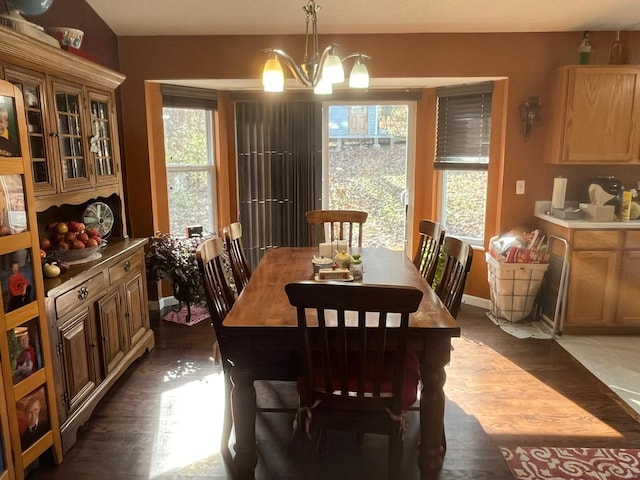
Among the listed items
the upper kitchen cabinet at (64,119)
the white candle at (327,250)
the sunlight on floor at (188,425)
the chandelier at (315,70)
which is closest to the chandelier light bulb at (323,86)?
the chandelier at (315,70)

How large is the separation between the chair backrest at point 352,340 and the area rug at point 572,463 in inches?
31.9

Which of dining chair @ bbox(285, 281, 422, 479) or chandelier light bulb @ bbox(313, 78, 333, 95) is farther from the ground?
chandelier light bulb @ bbox(313, 78, 333, 95)

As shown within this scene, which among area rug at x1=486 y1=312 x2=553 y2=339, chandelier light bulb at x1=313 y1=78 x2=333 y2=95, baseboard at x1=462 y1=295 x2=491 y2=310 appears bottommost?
area rug at x1=486 y1=312 x2=553 y2=339

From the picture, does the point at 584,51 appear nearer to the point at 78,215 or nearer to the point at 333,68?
the point at 333,68

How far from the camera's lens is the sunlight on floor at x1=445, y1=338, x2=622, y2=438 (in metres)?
2.46

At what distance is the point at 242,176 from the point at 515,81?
257cm

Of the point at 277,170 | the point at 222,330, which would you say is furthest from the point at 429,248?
the point at 277,170

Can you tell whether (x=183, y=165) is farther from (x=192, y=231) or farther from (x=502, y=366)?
(x=502, y=366)

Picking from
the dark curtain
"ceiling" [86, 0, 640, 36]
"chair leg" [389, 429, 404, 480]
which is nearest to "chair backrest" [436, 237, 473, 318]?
"chair leg" [389, 429, 404, 480]

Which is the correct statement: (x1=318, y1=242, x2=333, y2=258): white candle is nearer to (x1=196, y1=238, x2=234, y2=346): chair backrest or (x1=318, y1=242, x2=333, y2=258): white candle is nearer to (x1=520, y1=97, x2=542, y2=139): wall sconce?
(x1=196, y1=238, x2=234, y2=346): chair backrest

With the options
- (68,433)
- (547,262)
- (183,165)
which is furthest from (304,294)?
(183,165)

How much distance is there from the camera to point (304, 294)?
1622mm

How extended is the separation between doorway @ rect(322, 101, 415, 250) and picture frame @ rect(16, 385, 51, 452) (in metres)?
3.19

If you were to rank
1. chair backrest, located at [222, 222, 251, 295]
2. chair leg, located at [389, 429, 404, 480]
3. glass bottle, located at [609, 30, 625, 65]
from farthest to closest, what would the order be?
glass bottle, located at [609, 30, 625, 65]
chair backrest, located at [222, 222, 251, 295]
chair leg, located at [389, 429, 404, 480]
